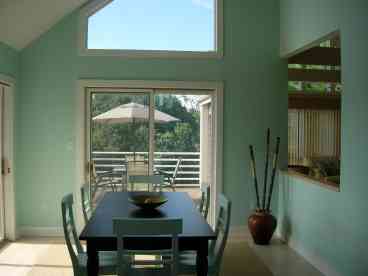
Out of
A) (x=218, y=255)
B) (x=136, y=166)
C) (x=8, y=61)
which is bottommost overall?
(x=218, y=255)

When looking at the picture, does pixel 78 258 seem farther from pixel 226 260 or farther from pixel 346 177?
pixel 346 177

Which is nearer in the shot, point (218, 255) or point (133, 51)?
point (218, 255)

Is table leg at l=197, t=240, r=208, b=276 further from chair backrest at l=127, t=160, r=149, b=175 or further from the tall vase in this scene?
chair backrest at l=127, t=160, r=149, b=175

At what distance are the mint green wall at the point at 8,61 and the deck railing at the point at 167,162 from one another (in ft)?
4.73

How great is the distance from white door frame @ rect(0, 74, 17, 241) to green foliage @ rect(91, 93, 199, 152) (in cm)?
100

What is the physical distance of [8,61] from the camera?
4.72 metres

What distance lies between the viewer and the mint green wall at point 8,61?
4.51 meters

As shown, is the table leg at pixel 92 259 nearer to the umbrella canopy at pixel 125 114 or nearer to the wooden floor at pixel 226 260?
the wooden floor at pixel 226 260

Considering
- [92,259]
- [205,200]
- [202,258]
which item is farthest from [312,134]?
[92,259]

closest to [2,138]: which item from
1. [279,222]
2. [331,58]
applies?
[279,222]

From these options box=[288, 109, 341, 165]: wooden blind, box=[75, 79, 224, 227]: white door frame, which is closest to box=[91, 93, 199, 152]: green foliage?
box=[75, 79, 224, 227]: white door frame

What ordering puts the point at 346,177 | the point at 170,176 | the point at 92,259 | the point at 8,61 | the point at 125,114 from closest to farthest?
the point at 92,259 → the point at 346,177 → the point at 8,61 → the point at 125,114 → the point at 170,176

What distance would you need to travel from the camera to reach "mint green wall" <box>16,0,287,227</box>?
205 inches

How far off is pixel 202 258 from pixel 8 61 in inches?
139
